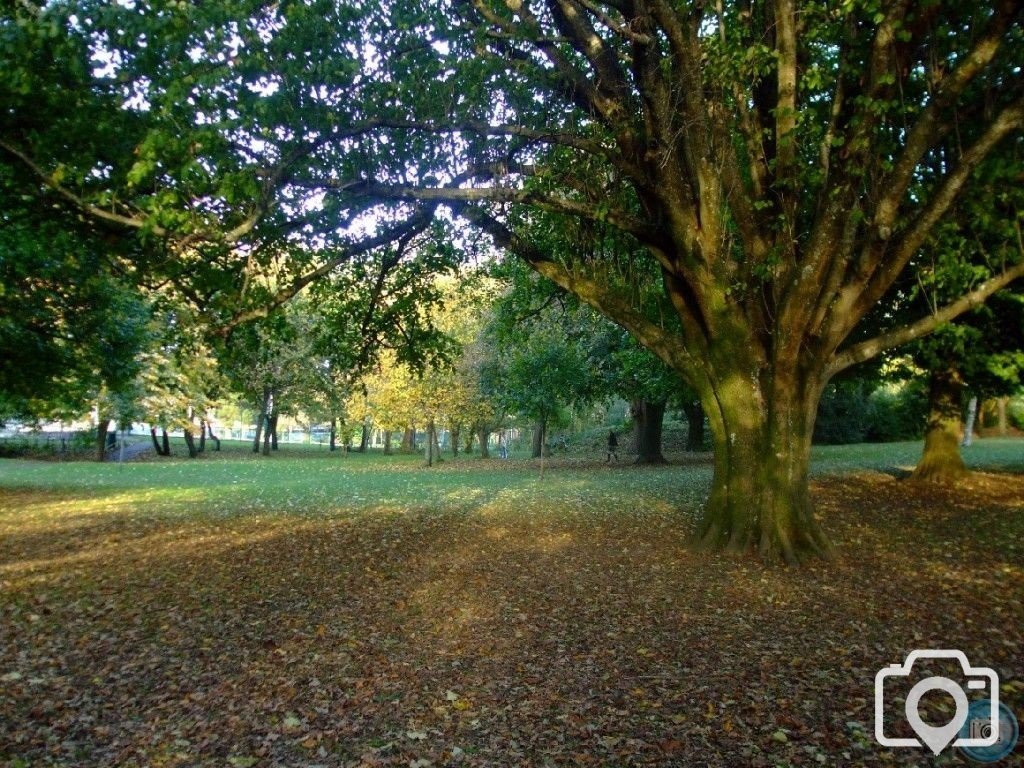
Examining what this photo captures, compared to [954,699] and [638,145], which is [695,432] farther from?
[954,699]

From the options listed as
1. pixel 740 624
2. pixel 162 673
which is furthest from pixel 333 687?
pixel 740 624

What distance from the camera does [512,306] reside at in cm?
1490

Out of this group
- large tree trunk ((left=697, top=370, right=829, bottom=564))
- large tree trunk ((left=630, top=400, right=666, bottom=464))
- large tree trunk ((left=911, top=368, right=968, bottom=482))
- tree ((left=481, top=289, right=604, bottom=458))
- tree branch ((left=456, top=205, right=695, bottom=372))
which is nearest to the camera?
large tree trunk ((left=697, top=370, right=829, bottom=564))

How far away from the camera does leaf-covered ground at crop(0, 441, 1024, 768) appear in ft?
14.6

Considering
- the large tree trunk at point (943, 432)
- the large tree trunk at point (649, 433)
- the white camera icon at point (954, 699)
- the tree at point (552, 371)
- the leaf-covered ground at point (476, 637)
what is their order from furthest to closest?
the large tree trunk at point (649, 433), the tree at point (552, 371), the large tree trunk at point (943, 432), the leaf-covered ground at point (476, 637), the white camera icon at point (954, 699)

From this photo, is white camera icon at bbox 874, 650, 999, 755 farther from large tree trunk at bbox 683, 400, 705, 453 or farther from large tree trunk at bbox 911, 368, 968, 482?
large tree trunk at bbox 683, 400, 705, 453

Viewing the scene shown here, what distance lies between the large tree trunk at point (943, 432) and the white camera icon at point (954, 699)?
531 inches

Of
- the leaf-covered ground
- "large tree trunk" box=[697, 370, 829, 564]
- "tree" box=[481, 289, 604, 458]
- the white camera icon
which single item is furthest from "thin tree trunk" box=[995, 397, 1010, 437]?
the white camera icon

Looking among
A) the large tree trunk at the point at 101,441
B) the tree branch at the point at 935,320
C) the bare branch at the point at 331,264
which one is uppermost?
the bare branch at the point at 331,264

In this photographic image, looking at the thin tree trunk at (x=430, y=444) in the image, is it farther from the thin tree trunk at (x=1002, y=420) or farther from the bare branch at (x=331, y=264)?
the thin tree trunk at (x=1002, y=420)

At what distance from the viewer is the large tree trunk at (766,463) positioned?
910 centimetres

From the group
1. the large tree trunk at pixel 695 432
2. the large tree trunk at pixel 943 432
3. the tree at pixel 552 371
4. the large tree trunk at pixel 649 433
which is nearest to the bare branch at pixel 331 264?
the tree at pixel 552 371

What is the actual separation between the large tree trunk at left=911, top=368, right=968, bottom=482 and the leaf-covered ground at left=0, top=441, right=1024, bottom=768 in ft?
13.3

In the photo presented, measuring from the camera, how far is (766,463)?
922 centimetres
